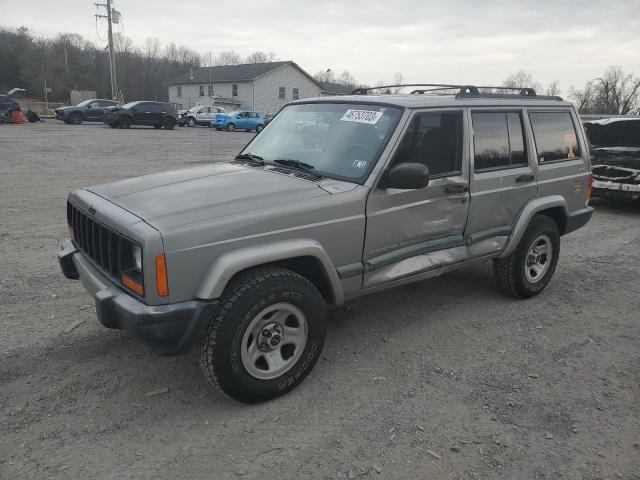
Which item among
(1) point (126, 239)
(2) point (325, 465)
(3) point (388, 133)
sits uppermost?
(3) point (388, 133)

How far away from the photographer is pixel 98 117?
32.2 m

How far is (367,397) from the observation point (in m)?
3.38

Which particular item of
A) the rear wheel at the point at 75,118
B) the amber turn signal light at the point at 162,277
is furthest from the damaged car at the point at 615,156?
the rear wheel at the point at 75,118


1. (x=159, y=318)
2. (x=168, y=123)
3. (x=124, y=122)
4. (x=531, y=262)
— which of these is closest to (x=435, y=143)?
(x=531, y=262)

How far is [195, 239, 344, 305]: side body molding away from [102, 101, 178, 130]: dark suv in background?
2920cm

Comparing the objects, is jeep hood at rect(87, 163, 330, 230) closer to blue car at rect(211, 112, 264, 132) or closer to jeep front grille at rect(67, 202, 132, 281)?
jeep front grille at rect(67, 202, 132, 281)

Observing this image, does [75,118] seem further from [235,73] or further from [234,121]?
[235,73]

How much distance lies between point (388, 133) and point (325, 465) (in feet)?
7.41

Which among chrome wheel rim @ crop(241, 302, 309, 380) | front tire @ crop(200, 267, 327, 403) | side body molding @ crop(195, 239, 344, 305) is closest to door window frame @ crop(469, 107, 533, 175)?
side body molding @ crop(195, 239, 344, 305)

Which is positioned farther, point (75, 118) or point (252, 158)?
point (75, 118)

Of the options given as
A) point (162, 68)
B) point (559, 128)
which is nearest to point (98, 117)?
point (559, 128)

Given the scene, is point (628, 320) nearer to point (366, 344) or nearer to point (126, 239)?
point (366, 344)

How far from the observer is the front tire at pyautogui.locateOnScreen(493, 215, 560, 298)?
16.0 ft

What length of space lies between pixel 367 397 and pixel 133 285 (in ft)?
5.42
